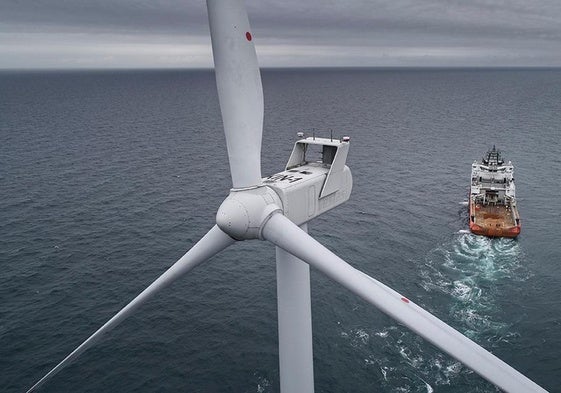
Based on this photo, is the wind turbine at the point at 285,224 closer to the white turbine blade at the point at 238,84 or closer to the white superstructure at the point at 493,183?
the white turbine blade at the point at 238,84

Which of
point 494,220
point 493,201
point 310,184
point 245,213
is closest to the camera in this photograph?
point 245,213

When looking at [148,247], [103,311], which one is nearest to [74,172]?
[148,247]

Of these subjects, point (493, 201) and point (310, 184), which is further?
point (493, 201)

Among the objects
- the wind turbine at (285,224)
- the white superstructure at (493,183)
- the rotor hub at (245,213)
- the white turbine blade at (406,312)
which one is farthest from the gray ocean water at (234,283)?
the white turbine blade at (406,312)

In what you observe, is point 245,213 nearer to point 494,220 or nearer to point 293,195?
point 293,195

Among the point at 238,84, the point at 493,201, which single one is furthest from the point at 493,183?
the point at 238,84

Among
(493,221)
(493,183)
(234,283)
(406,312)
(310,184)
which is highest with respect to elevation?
(310,184)

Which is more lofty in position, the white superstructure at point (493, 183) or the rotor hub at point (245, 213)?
the rotor hub at point (245, 213)
